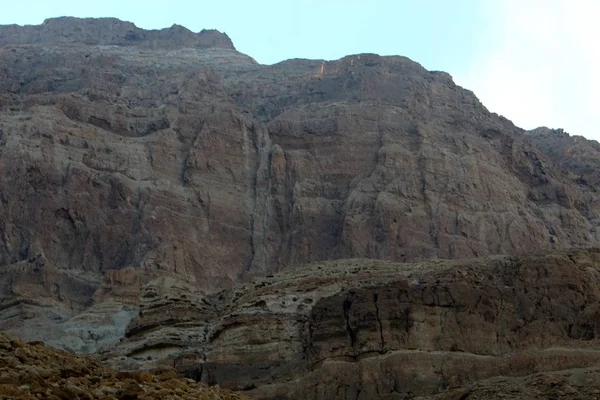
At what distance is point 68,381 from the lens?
22516 mm

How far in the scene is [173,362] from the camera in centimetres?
5562

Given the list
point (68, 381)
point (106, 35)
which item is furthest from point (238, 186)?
point (68, 381)

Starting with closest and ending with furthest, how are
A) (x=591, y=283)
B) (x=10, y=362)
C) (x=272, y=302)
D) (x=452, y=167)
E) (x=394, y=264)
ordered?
1. (x=10, y=362)
2. (x=591, y=283)
3. (x=272, y=302)
4. (x=394, y=264)
5. (x=452, y=167)

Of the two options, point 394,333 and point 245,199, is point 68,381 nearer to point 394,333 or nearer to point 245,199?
point 394,333

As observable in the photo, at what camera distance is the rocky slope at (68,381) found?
21.8 meters

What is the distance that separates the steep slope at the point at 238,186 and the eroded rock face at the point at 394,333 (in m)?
8.68

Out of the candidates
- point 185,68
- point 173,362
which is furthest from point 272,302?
point 185,68

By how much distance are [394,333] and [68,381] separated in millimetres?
30777

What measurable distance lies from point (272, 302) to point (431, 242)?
73.5 feet

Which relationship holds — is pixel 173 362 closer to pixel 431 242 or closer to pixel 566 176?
pixel 431 242

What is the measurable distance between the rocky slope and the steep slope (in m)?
38.8

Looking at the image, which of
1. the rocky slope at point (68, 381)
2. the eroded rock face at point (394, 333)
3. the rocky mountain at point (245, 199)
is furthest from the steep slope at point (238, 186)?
the rocky slope at point (68, 381)

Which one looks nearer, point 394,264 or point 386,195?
point 394,264

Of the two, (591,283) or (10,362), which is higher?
(591,283)
